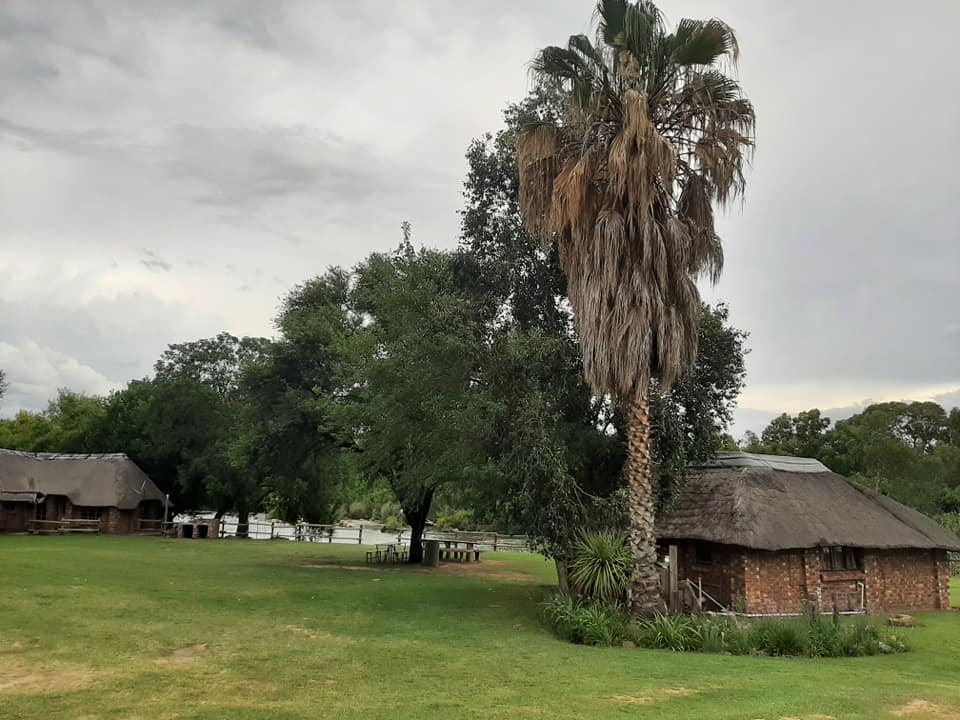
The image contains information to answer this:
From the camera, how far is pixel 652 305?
54.2 ft

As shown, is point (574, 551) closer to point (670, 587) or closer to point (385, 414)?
point (670, 587)

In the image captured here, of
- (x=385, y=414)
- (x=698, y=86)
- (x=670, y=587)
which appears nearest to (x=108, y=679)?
(x=670, y=587)

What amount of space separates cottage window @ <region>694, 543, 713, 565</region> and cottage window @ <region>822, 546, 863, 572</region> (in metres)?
3.19

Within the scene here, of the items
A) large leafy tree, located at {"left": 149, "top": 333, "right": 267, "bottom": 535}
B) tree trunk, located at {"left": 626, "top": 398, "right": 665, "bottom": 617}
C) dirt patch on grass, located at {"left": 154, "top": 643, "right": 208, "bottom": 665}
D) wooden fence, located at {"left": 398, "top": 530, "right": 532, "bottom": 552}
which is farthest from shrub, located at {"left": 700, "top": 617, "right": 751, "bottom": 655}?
large leafy tree, located at {"left": 149, "top": 333, "right": 267, "bottom": 535}

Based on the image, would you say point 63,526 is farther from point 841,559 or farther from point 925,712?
point 925,712

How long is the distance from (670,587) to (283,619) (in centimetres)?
895

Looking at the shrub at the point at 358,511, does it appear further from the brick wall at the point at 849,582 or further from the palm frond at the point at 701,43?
the palm frond at the point at 701,43

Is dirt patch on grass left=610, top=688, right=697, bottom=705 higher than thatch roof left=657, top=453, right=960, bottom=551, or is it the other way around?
thatch roof left=657, top=453, right=960, bottom=551

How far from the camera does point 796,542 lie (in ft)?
63.6

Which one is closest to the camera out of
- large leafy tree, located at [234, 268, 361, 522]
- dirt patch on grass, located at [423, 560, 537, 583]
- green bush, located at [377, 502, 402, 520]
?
dirt patch on grass, located at [423, 560, 537, 583]

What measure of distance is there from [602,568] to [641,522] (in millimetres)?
1365

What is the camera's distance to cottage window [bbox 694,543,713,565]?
20.8m

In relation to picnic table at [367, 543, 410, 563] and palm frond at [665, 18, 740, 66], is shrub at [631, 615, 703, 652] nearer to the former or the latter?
palm frond at [665, 18, 740, 66]

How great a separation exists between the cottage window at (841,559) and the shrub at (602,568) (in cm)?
773
